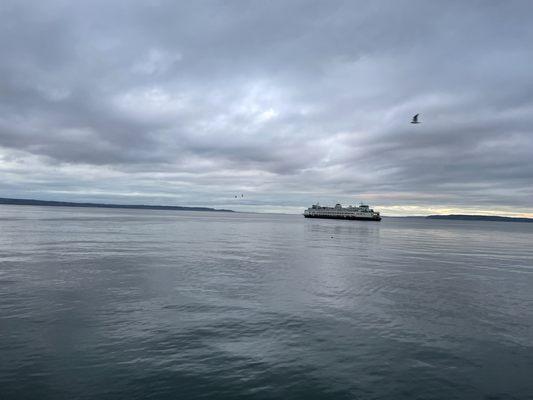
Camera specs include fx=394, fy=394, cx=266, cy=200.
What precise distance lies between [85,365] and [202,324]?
6488 mm

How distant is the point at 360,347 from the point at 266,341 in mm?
4300

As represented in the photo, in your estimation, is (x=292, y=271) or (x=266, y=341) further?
(x=292, y=271)

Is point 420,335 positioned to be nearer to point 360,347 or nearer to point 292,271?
point 360,347

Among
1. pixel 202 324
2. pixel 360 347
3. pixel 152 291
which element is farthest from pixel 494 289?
pixel 152 291

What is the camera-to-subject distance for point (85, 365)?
49.7 ft

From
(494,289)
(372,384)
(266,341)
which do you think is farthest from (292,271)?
(372,384)

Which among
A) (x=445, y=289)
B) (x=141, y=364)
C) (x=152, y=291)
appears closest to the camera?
(x=141, y=364)

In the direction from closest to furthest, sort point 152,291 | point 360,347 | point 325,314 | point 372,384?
point 372,384 < point 360,347 < point 325,314 < point 152,291

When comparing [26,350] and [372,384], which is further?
[26,350]

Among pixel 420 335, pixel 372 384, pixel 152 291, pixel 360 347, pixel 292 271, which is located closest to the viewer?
pixel 372 384

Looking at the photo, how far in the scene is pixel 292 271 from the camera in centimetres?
3862

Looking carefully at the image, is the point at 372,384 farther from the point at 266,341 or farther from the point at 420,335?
the point at 420,335

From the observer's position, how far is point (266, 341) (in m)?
Result: 18.3

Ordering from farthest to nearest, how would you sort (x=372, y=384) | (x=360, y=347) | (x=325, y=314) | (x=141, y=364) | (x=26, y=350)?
(x=325, y=314) < (x=360, y=347) < (x=26, y=350) < (x=141, y=364) < (x=372, y=384)
